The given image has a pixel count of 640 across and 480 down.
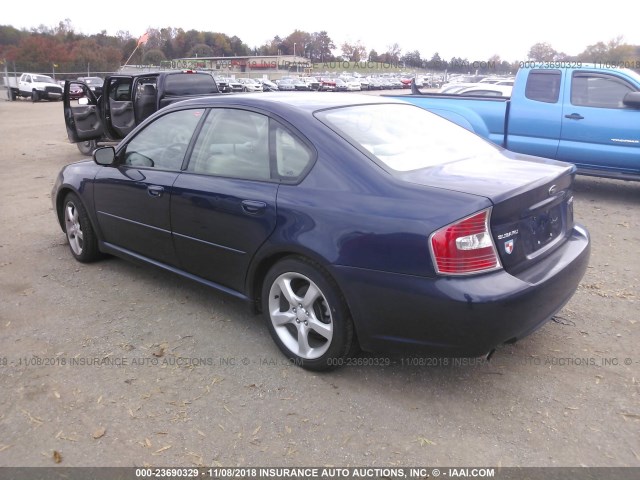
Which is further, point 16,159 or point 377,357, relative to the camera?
point 16,159

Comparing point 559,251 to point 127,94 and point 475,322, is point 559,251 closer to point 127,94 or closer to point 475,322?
point 475,322

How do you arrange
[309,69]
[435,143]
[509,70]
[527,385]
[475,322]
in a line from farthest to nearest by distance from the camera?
[309,69]
[509,70]
[435,143]
[527,385]
[475,322]

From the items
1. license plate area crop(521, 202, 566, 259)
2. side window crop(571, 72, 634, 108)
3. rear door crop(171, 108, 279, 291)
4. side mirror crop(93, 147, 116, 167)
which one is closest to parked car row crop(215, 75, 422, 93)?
side window crop(571, 72, 634, 108)

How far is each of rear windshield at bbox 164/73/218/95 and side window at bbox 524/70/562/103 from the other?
6.35 metres

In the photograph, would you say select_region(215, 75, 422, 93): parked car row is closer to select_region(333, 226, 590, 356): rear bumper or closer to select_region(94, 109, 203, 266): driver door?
select_region(94, 109, 203, 266): driver door

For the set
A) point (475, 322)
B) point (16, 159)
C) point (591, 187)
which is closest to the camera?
point (475, 322)

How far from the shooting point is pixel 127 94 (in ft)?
39.0

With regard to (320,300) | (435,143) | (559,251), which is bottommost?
(320,300)

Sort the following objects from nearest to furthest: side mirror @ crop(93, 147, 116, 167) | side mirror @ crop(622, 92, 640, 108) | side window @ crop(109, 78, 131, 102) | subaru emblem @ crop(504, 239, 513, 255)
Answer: subaru emblem @ crop(504, 239, 513, 255)
side mirror @ crop(93, 147, 116, 167)
side mirror @ crop(622, 92, 640, 108)
side window @ crop(109, 78, 131, 102)

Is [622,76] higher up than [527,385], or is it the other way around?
[622,76]

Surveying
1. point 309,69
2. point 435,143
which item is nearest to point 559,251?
point 435,143

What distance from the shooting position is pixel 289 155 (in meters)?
3.35

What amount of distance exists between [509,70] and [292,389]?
163ft

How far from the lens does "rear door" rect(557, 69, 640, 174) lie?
7238mm
